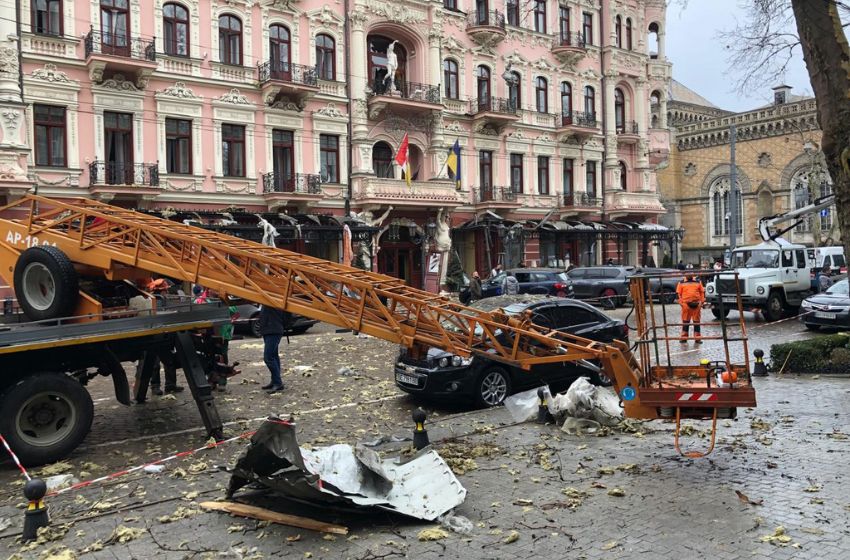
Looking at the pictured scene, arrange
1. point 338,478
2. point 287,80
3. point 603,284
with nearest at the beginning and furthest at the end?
point 338,478, point 287,80, point 603,284

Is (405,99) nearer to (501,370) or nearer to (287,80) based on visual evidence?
(287,80)

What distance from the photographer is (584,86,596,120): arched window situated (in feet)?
135

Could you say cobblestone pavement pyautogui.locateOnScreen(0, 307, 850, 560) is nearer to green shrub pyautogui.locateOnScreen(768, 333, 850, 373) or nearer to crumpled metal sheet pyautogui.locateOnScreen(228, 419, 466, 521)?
crumpled metal sheet pyautogui.locateOnScreen(228, 419, 466, 521)

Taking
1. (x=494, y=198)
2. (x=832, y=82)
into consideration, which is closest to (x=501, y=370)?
(x=832, y=82)

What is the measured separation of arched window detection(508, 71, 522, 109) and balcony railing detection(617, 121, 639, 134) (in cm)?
864

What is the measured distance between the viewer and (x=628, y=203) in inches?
1657

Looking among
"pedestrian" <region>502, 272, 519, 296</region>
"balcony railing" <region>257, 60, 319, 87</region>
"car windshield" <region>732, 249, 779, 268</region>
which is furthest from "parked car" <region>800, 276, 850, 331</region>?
"balcony railing" <region>257, 60, 319, 87</region>

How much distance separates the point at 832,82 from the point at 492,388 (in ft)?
20.6

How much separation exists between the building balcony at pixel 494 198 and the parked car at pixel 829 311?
17735 mm

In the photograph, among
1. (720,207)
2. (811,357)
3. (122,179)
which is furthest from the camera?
(720,207)

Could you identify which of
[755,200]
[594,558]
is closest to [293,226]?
[594,558]

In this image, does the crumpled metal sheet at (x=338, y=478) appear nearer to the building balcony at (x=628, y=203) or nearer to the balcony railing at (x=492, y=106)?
the balcony railing at (x=492, y=106)

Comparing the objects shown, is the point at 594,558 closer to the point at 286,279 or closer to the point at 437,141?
the point at 286,279

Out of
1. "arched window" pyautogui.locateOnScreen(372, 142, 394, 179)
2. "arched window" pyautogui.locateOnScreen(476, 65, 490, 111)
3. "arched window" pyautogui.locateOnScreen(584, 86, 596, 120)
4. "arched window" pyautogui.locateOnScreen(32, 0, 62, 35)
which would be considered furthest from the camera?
"arched window" pyautogui.locateOnScreen(584, 86, 596, 120)
